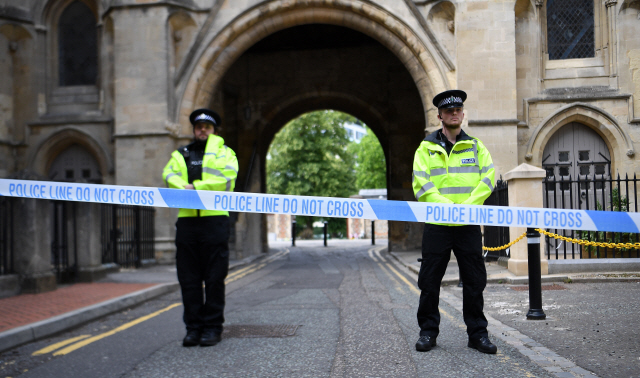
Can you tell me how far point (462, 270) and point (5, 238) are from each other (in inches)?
249

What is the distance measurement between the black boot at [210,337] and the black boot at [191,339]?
54mm

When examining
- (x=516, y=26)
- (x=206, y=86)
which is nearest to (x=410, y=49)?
(x=516, y=26)

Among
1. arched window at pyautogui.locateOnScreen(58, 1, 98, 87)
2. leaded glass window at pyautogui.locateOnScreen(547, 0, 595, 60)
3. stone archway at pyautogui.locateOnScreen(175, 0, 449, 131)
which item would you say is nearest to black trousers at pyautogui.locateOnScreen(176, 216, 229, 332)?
stone archway at pyautogui.locateOnScreen(175, 0, 449, 131)

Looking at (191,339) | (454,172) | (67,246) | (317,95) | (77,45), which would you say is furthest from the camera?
(317,95)

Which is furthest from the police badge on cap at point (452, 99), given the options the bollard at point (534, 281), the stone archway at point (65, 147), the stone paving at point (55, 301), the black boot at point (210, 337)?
the stone archway at point (65, 147)

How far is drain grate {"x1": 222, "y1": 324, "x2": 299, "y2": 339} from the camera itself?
516 cm

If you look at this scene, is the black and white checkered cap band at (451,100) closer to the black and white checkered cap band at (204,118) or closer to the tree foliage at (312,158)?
the black and white checkered cap band at (204,118)

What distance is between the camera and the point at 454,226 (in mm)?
4316

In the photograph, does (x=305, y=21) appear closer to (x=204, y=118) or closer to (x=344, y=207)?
(x=204, y=118)

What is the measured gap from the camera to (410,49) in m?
13.8

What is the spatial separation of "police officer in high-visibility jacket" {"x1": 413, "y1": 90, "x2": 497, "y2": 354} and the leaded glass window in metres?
11.6

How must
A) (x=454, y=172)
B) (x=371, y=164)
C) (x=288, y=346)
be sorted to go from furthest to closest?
(x=371, y=164), (x=288, y=346), (x=454, y=172)

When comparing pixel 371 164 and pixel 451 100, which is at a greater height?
pixel 371 164

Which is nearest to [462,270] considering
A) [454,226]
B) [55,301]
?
[454,226]
